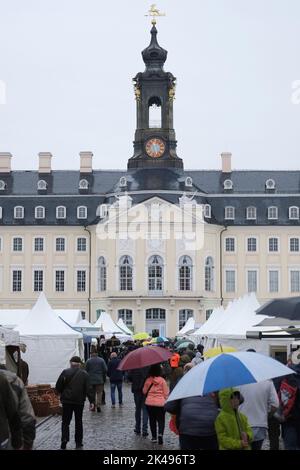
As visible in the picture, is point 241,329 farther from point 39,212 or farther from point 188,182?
point 39,212

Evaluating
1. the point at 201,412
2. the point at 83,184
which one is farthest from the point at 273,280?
the point at 201,412

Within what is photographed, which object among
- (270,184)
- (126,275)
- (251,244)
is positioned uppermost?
(270,184)

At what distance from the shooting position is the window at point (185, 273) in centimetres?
6900

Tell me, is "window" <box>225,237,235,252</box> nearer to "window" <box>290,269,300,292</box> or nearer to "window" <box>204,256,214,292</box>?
"window" <box>204,256,214,292</box>

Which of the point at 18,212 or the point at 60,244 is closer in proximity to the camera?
Result: the point at 60,244

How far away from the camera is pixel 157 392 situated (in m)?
15.9

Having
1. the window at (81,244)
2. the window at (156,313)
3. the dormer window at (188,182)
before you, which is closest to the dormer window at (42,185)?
the window at (81,244)

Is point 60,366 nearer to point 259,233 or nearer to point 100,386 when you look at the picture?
point 100,386

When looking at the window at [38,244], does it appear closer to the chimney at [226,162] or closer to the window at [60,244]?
the window at [60,244]

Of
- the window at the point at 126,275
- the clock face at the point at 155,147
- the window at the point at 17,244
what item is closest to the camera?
the window at the point at 126,275

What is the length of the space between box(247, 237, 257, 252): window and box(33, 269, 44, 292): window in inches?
591

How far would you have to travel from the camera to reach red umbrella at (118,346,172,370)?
15.8 metres

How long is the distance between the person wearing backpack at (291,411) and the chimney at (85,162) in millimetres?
65059

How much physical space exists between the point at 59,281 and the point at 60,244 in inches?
106
